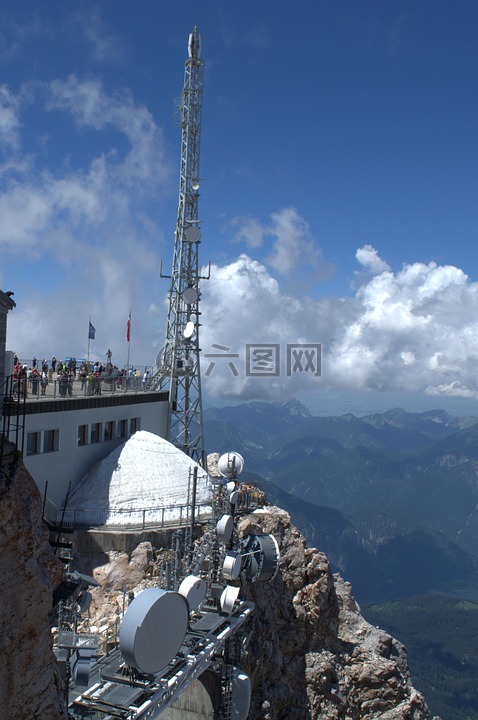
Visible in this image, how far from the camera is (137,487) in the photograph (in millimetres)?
28062

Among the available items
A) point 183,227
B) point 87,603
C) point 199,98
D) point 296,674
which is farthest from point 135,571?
point 199,98

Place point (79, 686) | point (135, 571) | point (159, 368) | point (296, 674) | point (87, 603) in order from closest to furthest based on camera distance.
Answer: point (79, 686) → point (87, 603) → point (135, 571) → point (296, 674) → point (159, 368)

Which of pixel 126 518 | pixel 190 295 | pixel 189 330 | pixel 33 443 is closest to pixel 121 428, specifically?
pixel 126 518

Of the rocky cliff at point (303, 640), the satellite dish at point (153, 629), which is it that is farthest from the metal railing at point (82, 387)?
the satellite dish at point (153, 629)

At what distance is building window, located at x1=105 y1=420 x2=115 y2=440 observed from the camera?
31545 mm

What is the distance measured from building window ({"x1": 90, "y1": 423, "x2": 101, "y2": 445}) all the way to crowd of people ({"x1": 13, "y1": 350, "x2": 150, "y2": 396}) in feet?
5.66

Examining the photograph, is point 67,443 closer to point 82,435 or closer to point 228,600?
point 82,435

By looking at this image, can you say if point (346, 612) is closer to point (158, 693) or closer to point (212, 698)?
point (212, 698)

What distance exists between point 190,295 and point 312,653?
24260 millimetres

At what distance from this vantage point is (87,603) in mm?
17469

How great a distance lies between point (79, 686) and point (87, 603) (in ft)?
8.39

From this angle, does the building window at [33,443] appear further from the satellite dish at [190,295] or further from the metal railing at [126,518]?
the satellite dish at [190,295]

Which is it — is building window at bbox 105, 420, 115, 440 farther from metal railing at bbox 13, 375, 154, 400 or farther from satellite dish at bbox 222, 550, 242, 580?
satellite dish at bbox 222, 550, 242, 580

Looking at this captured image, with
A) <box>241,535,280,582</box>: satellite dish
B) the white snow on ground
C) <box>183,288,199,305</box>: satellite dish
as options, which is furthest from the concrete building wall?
<box>183,288,199,305</box>: satellite dish
